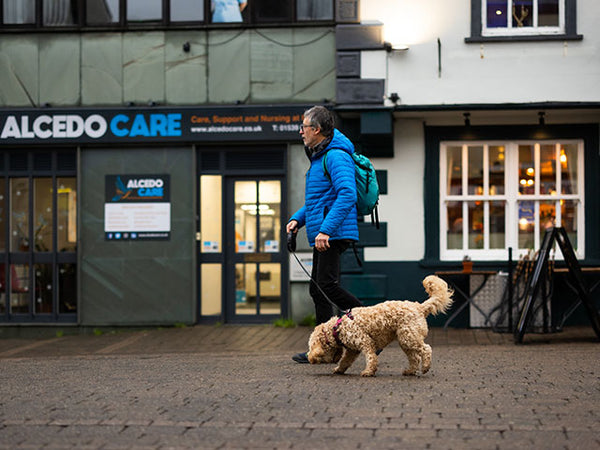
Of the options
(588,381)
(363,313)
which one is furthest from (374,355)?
(588,381)

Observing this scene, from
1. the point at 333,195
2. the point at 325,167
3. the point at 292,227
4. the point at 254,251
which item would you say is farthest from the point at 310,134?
the point at 254,251

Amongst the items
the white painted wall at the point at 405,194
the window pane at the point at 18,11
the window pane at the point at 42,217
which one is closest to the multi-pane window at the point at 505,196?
the white painted wall at the point at 405,194

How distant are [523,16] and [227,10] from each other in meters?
4.06

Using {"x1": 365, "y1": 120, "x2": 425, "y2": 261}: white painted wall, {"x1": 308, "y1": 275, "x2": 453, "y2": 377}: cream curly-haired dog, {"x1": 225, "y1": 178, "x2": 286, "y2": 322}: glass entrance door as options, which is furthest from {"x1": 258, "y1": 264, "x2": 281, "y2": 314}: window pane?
{"x1": 308, "y1": 275, "x2": 453, "y2": 377}: cream curly-haired dog

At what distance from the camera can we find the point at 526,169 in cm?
1368

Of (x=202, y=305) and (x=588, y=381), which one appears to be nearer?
(x=588, y=381)

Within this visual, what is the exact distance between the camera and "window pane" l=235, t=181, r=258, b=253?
46.0 feet

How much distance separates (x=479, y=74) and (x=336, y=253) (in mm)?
5704

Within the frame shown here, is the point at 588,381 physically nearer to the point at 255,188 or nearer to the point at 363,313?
the point at 363,313

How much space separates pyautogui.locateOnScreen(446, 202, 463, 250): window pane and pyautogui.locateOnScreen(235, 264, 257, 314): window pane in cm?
278

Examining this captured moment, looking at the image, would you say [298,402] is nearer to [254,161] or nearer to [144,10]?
[254,161]

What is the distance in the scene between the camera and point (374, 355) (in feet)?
24.7

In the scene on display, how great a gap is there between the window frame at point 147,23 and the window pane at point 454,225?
3.04m

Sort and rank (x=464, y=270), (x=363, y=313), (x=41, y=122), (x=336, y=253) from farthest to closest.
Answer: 1. (x=41, y=122)
2. (x=464, y=270)
3. (x=336, y=253)
4. (x=363, y=313)
